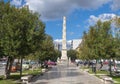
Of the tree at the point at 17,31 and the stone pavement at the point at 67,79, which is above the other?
the tree at the point at 17,31

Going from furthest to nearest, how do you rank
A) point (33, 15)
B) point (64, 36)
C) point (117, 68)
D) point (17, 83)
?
1. point (64, 36)
2. point (117, 68)
3. point (33, 15)
4. point (17, 83)

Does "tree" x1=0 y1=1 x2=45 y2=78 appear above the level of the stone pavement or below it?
above

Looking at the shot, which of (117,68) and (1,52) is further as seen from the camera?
(117,68)

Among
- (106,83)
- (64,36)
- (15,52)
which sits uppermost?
(64,36)

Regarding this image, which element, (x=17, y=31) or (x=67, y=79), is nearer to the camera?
(x=17, y=31)

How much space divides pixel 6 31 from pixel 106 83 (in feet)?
32.3

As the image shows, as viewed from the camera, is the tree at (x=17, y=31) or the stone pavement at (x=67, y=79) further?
the tree at (x=17, y=31)

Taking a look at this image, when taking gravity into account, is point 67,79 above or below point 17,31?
below

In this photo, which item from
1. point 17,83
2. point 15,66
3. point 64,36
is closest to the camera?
point 17,83

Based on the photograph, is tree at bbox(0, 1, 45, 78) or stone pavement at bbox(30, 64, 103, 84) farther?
tree at bbox(0, 1, 45, 78)

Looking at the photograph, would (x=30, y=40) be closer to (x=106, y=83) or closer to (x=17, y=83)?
(x=17, y=83)

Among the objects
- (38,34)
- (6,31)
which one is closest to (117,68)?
(38,34)

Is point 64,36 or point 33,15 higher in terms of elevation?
point 64,36

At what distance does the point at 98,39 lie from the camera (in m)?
34.6
